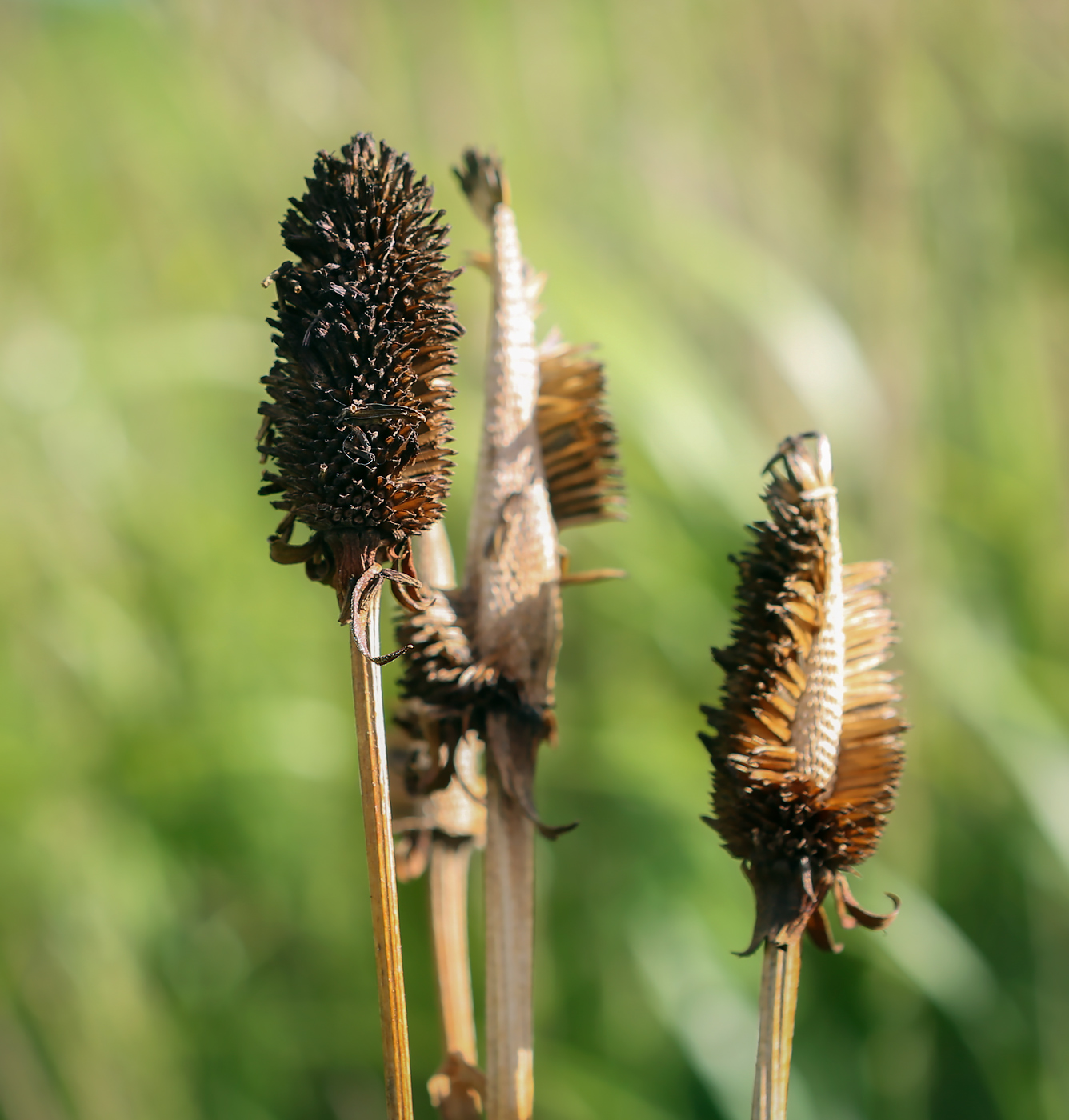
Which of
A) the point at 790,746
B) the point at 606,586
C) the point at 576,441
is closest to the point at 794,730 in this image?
the point at 790,746

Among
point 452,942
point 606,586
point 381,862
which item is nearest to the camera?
point 381,862

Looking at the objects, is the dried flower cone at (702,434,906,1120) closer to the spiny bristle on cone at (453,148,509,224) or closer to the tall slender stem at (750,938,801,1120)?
the tall slender stem at (750,938,801,1120)

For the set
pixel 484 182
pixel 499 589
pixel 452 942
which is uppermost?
pixel 484 182

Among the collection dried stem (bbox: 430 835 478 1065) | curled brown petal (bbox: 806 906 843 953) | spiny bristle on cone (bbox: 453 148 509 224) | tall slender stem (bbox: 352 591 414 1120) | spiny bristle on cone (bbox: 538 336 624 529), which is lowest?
dried stem (bbox: 430 835 478 1065)

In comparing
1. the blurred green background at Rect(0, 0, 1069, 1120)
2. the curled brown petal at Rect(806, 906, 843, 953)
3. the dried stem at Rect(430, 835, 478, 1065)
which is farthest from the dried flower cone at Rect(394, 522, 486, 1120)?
the blurred green background at Rect(0, 0, 1069, 1120)

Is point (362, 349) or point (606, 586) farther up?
point (362, 349)

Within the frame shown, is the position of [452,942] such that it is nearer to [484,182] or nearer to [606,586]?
[484,182]
